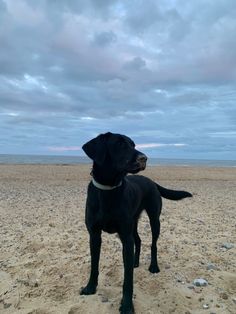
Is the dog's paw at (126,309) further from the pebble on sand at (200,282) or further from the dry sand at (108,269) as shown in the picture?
the pebble on sand at (200,282)

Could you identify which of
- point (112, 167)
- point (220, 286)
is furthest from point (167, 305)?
point (112, 167)

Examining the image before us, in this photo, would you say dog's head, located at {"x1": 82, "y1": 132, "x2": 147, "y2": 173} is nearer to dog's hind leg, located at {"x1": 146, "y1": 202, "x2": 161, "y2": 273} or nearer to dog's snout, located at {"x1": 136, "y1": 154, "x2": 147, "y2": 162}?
dog's snout, located at {"x1": 136, "y1": 154, "x2": 147, "y2": 162}

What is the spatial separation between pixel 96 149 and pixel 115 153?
0.79 ft

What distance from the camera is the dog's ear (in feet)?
14.9

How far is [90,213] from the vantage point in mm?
4770

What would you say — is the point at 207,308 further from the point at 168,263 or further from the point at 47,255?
the point at 47,255

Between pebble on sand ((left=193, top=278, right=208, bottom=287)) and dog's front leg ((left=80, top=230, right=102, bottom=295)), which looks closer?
dog's front leg ((left=80, top=230, right=102, bottom=295))

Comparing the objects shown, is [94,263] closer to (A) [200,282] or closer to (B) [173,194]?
(A) [200,282]

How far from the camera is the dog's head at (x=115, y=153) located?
4.48 meters

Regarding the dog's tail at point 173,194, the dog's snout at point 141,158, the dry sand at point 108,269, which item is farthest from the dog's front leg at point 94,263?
the dog's tail at point 173,194

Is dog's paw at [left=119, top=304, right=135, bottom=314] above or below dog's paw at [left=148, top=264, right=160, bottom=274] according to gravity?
below

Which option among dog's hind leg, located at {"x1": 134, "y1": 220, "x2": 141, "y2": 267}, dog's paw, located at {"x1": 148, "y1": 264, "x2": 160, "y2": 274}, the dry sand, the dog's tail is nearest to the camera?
the dry sand

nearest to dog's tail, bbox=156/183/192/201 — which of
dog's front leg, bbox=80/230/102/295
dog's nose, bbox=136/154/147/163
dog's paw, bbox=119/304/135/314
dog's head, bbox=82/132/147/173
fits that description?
dog's front leg, bbox=80/230/102/295

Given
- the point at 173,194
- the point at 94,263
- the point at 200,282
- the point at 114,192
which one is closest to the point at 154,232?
the point at 173,194
